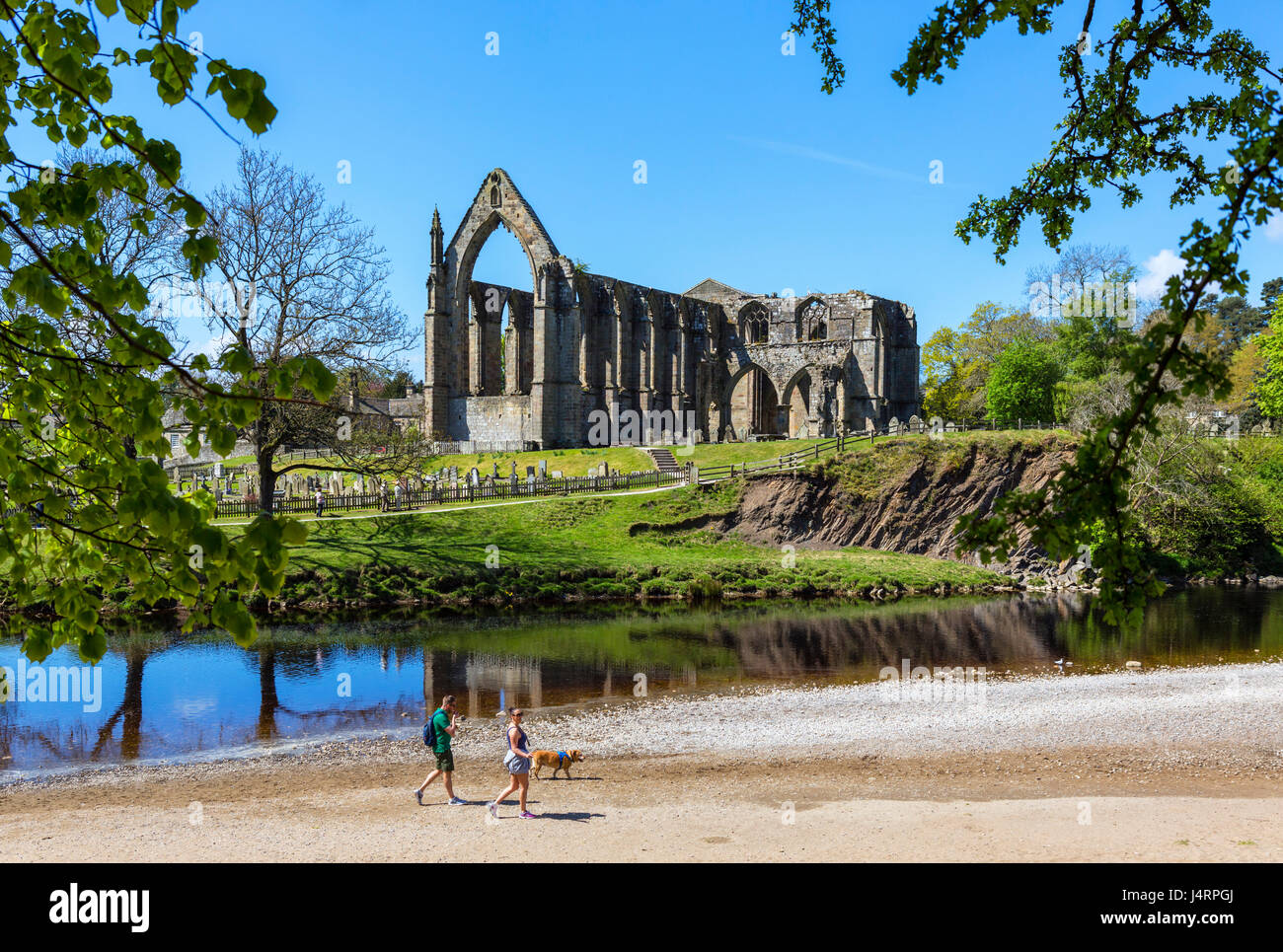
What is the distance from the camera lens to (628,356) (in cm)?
6234

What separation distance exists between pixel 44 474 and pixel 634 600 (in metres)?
29.6

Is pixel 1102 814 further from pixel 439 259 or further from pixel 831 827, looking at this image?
pixel 439 259

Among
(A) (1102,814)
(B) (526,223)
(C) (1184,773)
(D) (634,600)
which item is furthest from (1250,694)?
(B) (526,223)

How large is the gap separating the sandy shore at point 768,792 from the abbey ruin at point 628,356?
39175mm

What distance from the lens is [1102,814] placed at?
11.9m

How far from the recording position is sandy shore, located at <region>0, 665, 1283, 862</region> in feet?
35.1
